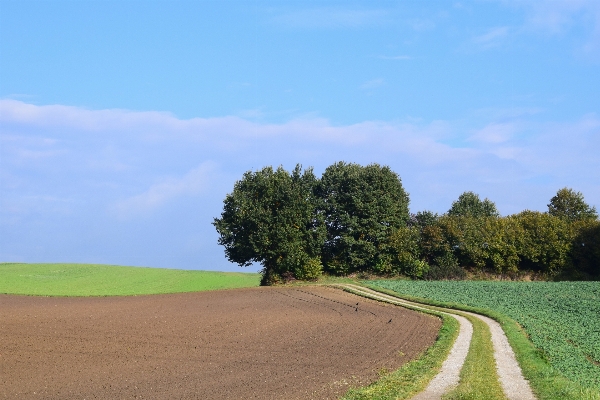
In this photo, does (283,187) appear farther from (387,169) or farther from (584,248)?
(584,248)

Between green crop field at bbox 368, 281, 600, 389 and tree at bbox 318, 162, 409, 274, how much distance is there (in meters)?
9.26

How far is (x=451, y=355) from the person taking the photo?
20906 millimetres

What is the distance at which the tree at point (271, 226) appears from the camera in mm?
63438

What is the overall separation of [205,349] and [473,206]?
88.2 m

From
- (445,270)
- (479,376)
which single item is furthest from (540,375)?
(445,270)

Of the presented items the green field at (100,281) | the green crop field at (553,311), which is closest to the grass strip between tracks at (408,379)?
the green crop field at (553,311)

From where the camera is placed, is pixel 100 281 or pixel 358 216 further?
pixel 100 281

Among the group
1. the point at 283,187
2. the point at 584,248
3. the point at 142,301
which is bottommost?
the point at 142,301

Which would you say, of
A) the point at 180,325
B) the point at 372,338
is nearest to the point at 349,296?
the point at 180,325

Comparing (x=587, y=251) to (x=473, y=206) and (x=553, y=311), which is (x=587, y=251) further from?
(x=553, y=311)

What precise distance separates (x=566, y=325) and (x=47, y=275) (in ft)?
232

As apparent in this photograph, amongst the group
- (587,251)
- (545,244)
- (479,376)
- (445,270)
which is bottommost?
(479,376)

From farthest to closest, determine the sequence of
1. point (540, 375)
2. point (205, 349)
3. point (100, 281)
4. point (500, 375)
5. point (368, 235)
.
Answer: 1. point (100, 281)
2. point (368, 235)
3. point (205, 349)
4. point (500, 375)
5. point (540, 375)

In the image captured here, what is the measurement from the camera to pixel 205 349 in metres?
24.6
